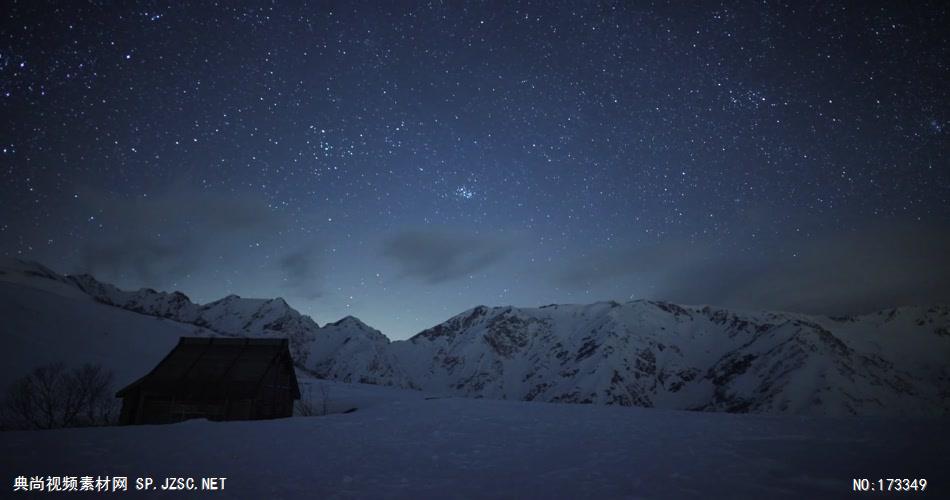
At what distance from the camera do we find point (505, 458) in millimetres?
8633

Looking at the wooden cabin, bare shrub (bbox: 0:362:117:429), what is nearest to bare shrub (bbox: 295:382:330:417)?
the wooden cabin

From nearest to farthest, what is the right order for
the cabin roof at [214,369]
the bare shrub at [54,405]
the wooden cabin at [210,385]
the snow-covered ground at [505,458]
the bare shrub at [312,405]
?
the snow-covered ground at [505,458] → the wooden cabin at [210,385] → the cabin roof at [214,369] → the bare shrub at [54,405] → the bare shrub at [312,405]

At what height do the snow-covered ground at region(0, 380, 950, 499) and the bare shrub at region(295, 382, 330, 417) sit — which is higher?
the snow-covered ground at region(0, 380, 950, 499)

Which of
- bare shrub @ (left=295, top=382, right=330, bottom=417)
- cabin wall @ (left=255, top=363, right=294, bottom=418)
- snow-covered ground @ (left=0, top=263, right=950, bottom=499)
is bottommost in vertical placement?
bare shrub @ (left=295, top=382, right=330, bottom=417)

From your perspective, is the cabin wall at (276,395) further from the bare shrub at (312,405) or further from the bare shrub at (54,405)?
the bare shrub at (54,405)

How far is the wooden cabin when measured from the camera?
21484 mm

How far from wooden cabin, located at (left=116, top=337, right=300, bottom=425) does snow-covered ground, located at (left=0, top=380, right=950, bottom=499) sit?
1070 cm

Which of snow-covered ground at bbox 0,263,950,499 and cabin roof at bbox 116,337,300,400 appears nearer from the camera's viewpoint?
snow-covered ground at bbox 0,263,950,499

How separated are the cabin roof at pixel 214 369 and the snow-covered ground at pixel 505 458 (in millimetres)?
10905

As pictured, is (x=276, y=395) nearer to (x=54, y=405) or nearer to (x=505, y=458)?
(x=54, y=405)

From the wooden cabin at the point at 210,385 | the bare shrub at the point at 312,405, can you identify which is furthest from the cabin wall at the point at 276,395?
the bare shrub at the point at 312,405

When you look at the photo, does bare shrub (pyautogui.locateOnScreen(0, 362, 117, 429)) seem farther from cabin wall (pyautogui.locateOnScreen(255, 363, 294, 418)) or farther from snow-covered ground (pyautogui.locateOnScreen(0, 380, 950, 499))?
snow-covered ground (pyautogui.locateOnScreen(0, 380, 950, 499))

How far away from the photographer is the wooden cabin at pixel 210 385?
70.5 ft

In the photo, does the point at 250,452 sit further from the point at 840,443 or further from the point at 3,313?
the point at 3,313
